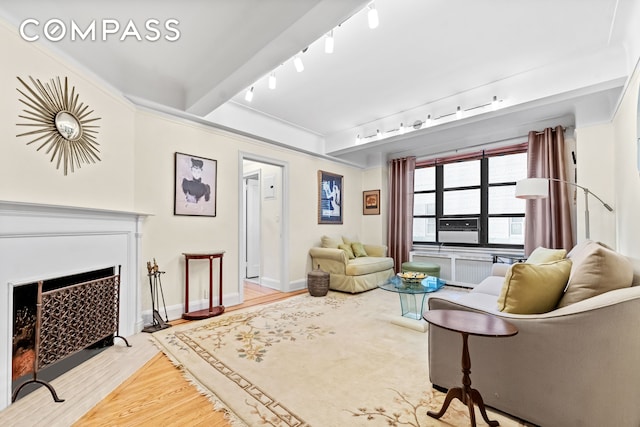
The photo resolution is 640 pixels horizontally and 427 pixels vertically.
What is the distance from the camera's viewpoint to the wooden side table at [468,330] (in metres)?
1.38

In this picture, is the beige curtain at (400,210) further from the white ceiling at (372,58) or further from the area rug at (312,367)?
the area rug at (312,367)

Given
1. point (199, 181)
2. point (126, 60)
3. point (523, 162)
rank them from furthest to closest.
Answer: point (523, 162), point (199, 181), point (126, 60)

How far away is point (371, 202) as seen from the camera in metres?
6.12

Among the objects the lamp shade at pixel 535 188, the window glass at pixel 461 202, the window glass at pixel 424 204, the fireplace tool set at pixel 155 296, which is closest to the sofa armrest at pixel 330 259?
the window glass at pixel 424 204

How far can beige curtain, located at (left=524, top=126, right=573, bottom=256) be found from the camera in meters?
3.94

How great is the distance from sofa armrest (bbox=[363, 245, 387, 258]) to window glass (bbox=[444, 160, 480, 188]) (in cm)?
169

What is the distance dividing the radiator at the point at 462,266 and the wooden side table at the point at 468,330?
3.60 meters

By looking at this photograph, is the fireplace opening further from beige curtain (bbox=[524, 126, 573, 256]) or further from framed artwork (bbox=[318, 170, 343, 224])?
beige curtain (bbox=[524, 126, 573, 256])

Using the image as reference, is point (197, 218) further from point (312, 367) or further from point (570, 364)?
point (570, 364)

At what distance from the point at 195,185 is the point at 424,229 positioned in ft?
14.1

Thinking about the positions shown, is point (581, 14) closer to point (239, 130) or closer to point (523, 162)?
point (523, 162)

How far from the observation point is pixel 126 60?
9.00 ft

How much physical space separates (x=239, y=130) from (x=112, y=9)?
188 centimetres

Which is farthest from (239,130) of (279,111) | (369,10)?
(369,10)
